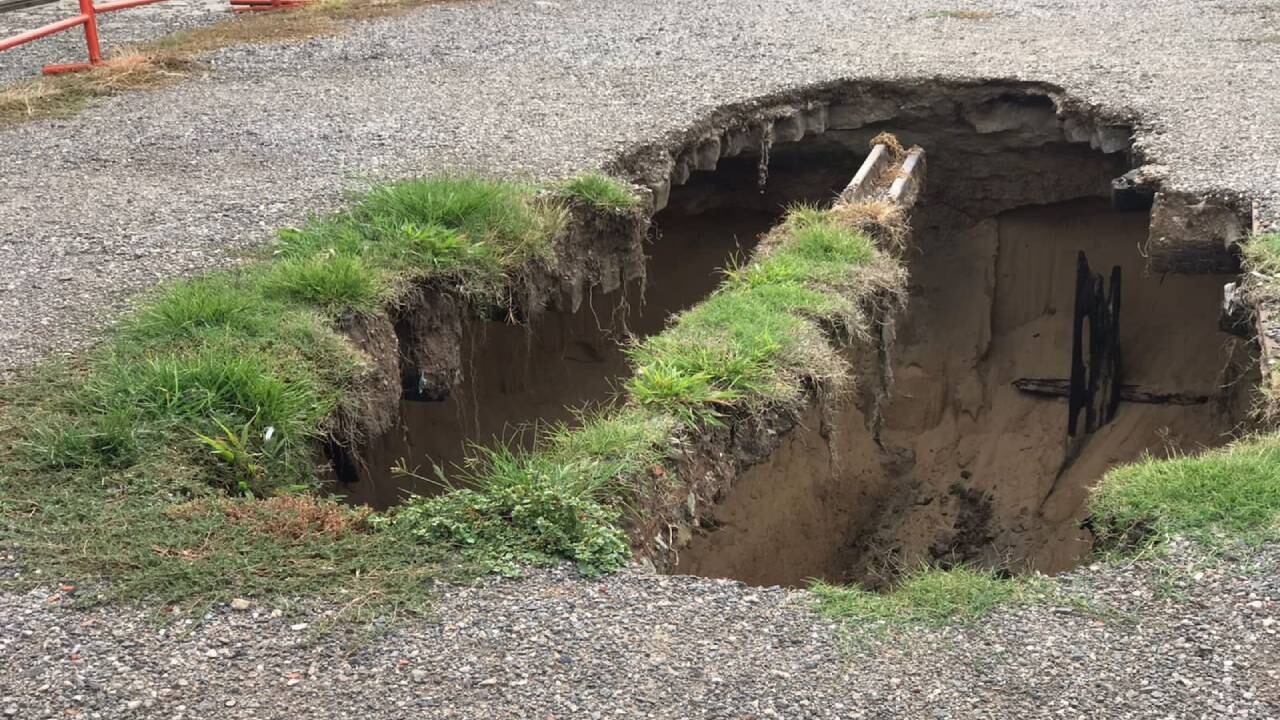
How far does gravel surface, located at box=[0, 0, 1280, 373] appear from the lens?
7715 mm

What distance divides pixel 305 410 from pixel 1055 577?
312cm

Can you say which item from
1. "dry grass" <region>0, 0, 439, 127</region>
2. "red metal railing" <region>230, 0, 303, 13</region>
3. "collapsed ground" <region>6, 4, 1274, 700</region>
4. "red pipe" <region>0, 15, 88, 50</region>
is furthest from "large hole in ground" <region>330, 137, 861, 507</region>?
"red metal railing" <region>230, 0, 303, 13</region>

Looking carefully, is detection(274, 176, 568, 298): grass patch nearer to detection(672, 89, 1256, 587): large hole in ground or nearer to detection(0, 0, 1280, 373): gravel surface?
detection(0, 0, 1280, 373): gravel surface

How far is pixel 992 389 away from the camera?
12.2 metres

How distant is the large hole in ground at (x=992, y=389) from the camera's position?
32.1 ft

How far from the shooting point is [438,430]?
917 centimetres

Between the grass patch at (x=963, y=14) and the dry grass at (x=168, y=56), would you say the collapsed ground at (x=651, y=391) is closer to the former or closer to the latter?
the grass patch at (x=963, y=14)

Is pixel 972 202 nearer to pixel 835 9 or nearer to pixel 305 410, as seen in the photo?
pixel 835 9

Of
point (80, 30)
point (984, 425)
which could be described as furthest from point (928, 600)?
point (80, 30)

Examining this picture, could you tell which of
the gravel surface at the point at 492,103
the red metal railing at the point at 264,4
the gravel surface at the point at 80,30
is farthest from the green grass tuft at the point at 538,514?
the red metal railing at the point at 264,4

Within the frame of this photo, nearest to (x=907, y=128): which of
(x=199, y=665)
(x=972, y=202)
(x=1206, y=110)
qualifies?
(x=972, y=202)

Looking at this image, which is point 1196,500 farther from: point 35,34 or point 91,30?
point 91,30

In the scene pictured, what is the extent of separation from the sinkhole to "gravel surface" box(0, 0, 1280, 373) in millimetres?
409

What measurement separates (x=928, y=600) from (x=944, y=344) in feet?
27.3
